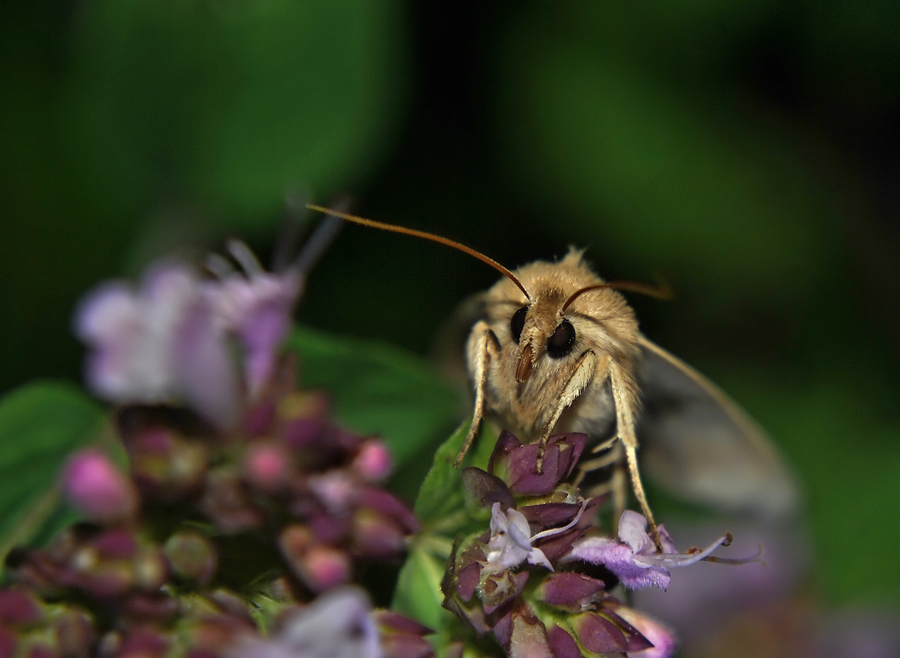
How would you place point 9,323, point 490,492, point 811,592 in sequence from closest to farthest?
point 490,492 < point 9,323 < point 811,592

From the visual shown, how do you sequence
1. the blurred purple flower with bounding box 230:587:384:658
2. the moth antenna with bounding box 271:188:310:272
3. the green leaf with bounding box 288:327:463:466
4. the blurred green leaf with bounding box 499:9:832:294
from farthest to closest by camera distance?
the blurred green leaf with bounding box 499:9:832:294 < the green leaf with bounding box 288:327:463:466 < the moth antenna with bounding box 271:188:310:272 < the blurred purple flower with bounding box 230:587:384:658

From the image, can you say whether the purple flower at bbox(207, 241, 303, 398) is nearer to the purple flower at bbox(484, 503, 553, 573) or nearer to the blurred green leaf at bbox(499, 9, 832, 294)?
the purple flower at bbox(484, 503, 553, 573)

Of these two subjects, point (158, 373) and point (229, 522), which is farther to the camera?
point (158, 373)

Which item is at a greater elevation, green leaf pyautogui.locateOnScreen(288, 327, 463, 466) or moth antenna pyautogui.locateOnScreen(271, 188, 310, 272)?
moth antenna pyautogui.locateOnScreen(271, 188, 310, 272)

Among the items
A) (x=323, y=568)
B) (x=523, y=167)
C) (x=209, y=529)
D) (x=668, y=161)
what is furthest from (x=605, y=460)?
(x=668, y=161)

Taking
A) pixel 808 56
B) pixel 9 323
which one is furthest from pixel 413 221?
pixel 808 56

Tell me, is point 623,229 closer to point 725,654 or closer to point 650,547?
point 725,654

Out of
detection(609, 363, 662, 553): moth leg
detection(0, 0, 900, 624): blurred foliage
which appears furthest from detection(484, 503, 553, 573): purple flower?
detection(0, 0, 900, 624): blurred foliage
